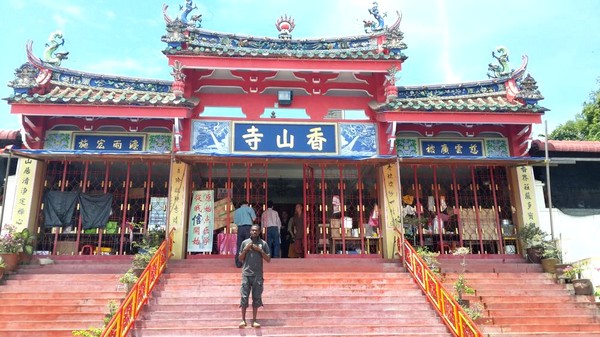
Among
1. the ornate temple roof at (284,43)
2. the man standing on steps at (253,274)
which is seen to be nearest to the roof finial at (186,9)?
the ornate temple roof at (284,43)

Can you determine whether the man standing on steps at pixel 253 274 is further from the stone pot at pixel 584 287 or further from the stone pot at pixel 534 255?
the stone pot at pixel 534 255

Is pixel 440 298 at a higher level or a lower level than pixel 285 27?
lower

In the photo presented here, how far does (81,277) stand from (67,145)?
3764mm

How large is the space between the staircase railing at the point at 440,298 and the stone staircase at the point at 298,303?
168 mm

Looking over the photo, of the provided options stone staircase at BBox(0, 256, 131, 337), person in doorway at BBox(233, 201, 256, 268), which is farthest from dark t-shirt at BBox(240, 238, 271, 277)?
person in doorway at BBox(233, 201, 256, 268)

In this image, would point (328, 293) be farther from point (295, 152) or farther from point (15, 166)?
point (15, 166)

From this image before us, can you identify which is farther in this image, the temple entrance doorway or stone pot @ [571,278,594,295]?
the temple entrance doorway

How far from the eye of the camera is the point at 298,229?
13.4 meters

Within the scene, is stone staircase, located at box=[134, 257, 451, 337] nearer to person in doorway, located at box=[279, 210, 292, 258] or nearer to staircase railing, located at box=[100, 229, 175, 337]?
staircase railing, located at box=[100, 229, 175, 337]

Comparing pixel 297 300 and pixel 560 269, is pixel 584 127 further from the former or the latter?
pixel 297 300

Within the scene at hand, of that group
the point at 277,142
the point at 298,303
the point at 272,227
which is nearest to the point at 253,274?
the point at 298,303

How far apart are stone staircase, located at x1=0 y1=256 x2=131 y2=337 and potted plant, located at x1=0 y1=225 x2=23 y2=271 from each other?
0.21 meters

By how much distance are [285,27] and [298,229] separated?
5.92 m

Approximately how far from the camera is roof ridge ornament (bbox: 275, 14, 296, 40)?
13305mm
